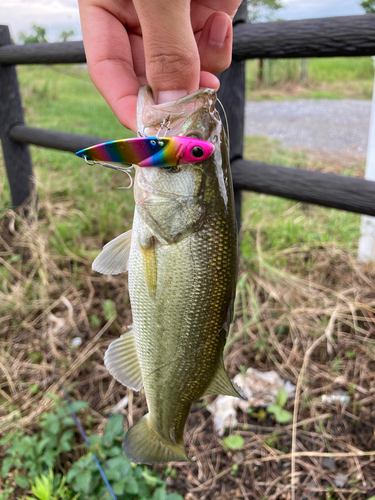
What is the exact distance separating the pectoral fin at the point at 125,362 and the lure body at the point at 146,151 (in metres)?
0.53

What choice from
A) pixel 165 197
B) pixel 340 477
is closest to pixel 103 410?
pixel 340 477

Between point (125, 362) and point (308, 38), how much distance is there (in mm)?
1466

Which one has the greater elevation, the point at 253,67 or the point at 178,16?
the point at 178,16

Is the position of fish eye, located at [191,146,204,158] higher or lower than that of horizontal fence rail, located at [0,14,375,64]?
lower

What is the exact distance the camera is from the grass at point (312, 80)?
40.0 ft

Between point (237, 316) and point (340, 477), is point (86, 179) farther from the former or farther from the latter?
point (340, 477)

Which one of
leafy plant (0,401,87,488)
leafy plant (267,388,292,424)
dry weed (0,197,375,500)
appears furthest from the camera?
leafy plant (267,388,292,424)

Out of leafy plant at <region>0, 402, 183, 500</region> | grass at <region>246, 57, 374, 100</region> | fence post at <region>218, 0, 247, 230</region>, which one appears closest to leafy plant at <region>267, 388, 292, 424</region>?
leafy plant at <region>0, 402, 183, 500</region>

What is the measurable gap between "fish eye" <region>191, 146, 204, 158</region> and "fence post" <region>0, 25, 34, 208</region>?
2893mm

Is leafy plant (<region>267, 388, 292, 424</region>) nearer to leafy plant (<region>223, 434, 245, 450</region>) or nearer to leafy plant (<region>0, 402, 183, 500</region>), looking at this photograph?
leafy plant (<region>223, 434, 245, 450</region>)

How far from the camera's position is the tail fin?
108 centimetres

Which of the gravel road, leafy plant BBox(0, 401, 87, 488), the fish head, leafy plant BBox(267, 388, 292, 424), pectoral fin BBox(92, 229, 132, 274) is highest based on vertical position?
the fish head

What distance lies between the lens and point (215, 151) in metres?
0.97

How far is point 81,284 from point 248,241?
4.10 feet
